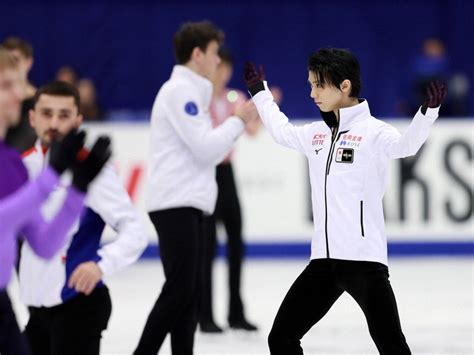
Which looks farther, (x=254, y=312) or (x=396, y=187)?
(x=396, y=187)

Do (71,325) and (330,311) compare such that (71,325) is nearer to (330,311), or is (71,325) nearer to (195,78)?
(195,78)

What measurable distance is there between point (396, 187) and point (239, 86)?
6.11 metres

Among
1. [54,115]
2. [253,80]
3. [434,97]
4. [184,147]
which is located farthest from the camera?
[184,147]

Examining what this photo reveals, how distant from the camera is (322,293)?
181 inches

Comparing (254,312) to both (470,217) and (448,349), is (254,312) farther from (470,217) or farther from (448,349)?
(470,217)

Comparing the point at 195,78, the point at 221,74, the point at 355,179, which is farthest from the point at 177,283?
the point at 221,74

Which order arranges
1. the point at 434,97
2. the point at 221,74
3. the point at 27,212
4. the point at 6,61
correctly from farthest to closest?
the point at 221,74 → the point at 434,97 → the point at 6,61 → the point at 27,212

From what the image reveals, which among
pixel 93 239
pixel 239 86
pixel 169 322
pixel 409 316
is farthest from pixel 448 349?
pixel 239 86

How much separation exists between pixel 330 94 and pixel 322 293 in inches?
33.2

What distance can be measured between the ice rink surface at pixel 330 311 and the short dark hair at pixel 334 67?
2.14m

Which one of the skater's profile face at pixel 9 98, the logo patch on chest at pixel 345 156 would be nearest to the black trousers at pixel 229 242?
the logo patch on chest at pixel 345 156

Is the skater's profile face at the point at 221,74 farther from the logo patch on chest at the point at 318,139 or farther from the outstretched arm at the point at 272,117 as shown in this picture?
the logo patch on chest at the point at 318,139

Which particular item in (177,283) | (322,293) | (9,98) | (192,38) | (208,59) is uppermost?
(9,98)

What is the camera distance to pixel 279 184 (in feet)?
37.8
